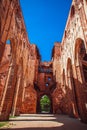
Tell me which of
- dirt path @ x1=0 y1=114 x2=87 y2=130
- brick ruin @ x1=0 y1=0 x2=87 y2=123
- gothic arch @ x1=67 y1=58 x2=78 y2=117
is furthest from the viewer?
gothic arch @ x1=67 y1=58 x2=78 y2=117

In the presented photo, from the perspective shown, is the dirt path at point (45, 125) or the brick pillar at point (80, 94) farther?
the brick pillar at point (80, 94)

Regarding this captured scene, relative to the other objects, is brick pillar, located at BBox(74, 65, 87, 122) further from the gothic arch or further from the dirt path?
the gothic arch

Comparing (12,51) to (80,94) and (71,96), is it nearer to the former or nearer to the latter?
(80,94)

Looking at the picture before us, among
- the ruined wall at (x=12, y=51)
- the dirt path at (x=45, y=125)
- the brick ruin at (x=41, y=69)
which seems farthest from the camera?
the brick ruin at (x=41, y=69)

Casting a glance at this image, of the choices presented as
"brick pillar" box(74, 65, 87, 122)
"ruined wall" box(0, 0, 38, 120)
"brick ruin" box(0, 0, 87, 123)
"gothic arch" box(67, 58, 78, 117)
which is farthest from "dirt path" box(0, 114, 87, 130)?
"gothic arch" box(67, 58, 78, 117)

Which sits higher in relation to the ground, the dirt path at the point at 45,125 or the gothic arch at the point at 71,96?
the gothic arch at the point at 71,96

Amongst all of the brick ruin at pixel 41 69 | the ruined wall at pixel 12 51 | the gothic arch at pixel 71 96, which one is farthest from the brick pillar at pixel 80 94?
the ruined wall at pixel 12 51

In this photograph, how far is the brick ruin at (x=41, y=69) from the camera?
930 centimetres

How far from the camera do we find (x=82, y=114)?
9.45 metres

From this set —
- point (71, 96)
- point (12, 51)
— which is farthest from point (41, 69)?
point (12, 51)

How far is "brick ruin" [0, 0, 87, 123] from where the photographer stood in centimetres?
930

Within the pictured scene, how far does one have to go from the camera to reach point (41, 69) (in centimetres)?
2808

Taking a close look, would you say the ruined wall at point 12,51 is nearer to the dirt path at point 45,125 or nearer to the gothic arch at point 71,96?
the dirt path at point 45,125

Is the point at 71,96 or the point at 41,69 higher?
the point at 41,69
